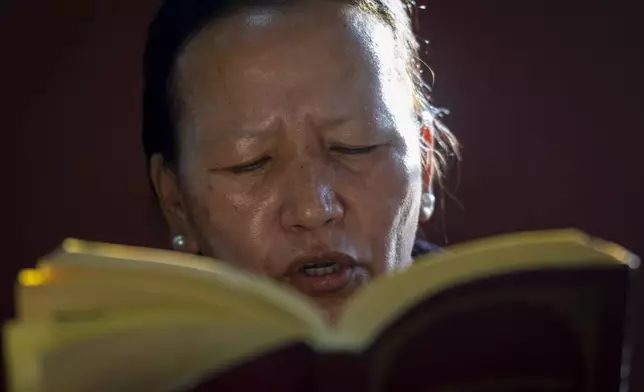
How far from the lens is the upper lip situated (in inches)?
32.3

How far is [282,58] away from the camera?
87 cm

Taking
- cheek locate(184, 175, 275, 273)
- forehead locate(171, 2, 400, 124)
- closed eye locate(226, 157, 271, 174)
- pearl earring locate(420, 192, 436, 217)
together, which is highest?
forehead locate(171, 2, 400, 124)

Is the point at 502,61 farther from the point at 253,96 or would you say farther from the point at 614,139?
the point at 253,96

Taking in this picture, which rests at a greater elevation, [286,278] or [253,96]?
[253,96]

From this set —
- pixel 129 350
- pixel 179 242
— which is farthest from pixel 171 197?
pixel 129 350

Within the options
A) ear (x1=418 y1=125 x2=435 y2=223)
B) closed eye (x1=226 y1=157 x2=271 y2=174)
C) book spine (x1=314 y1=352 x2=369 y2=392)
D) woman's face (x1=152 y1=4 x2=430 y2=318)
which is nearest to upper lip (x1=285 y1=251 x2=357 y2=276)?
woman's face (x1=152 y1=4 x2=430 y2=318)

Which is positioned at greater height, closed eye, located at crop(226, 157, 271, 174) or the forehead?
the forehead

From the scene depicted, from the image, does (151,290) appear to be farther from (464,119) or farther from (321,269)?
(464,119)

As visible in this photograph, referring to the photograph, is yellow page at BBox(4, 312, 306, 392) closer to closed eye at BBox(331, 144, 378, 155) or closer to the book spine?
the book spine

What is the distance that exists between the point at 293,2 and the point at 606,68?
0.72 metres

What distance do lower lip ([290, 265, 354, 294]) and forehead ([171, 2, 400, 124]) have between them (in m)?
0.19

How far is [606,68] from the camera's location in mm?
1392

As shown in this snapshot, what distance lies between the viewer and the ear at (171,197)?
3.23ft

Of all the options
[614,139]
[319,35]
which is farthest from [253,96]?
[614,139]
